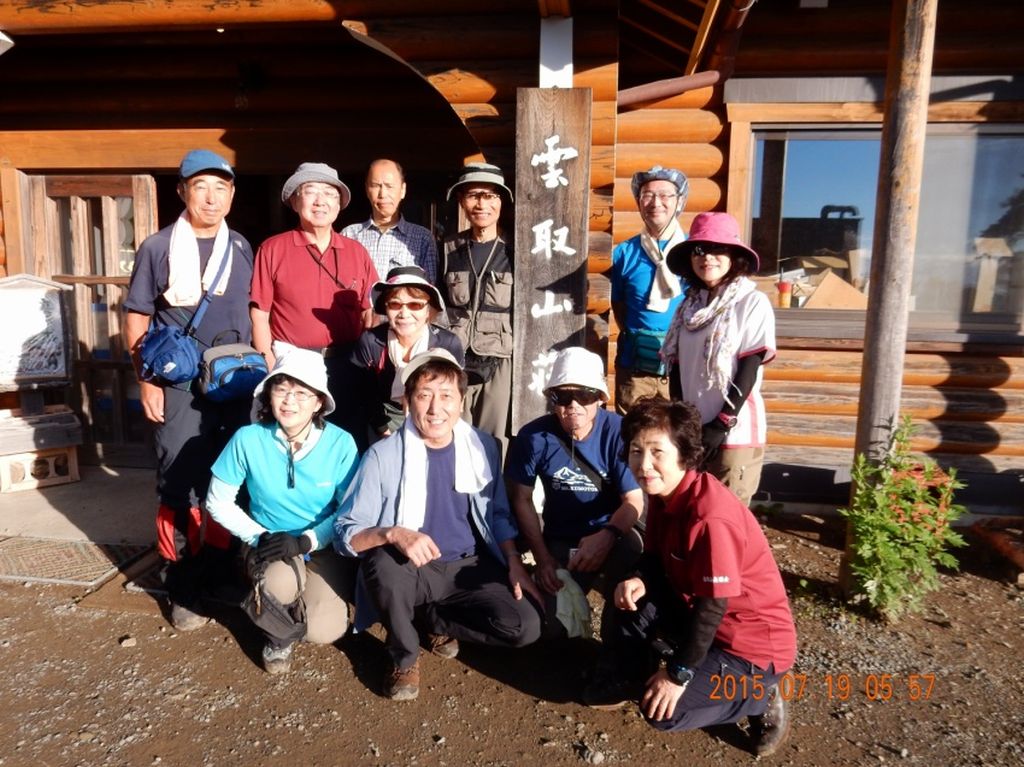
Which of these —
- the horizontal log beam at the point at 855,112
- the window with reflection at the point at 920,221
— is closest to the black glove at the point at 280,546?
the window with reflection at the point at 920,221

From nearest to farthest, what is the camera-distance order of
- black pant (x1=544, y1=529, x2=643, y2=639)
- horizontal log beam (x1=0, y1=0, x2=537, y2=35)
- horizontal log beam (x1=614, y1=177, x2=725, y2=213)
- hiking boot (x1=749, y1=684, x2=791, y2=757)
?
hiking boot (x1=749, y1=684, x2=791, y2=757)
black pant (x1=544, y1=529, x2=643, y2=639)
horizontal log beam (x1=0, y1=0, x2=537, y2=35)
horizontal log beam (x1=614, y1=177, x2=725, y2=213)

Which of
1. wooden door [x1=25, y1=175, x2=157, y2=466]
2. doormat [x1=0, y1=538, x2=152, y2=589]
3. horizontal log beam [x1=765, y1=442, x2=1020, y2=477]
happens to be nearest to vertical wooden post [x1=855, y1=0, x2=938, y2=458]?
horizontal log beam [x1=765, y1=442, x2=1020, y2=477]

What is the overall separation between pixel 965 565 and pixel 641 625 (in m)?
2.42

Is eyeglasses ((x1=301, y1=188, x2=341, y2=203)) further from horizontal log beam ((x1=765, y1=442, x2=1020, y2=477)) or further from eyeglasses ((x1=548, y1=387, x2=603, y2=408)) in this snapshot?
horizontal log beam ((x1=765, y1=442, x2=1020, y2=477))

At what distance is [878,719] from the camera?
8.52 feet

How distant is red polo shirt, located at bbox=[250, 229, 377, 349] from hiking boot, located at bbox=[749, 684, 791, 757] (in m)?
2.34

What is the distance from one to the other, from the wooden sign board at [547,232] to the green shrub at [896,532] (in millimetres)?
1573

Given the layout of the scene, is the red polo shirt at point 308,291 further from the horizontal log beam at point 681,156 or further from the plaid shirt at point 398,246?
the horizontal log beam at point 681,156

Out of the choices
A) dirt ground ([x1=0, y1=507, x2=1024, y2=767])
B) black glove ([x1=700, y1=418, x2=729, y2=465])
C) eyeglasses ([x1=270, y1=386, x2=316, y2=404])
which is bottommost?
dirt ground ([x1=0, y1=507, x2=1024, y2=767])

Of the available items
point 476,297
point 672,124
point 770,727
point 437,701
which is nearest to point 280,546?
point 437,701

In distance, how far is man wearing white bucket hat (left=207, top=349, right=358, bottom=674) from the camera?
113 inches

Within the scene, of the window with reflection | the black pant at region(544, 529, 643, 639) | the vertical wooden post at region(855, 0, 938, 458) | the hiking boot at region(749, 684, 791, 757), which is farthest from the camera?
the window with reflection

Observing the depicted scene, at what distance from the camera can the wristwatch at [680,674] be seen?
233cm

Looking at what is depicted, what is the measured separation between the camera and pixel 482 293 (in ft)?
12.1
